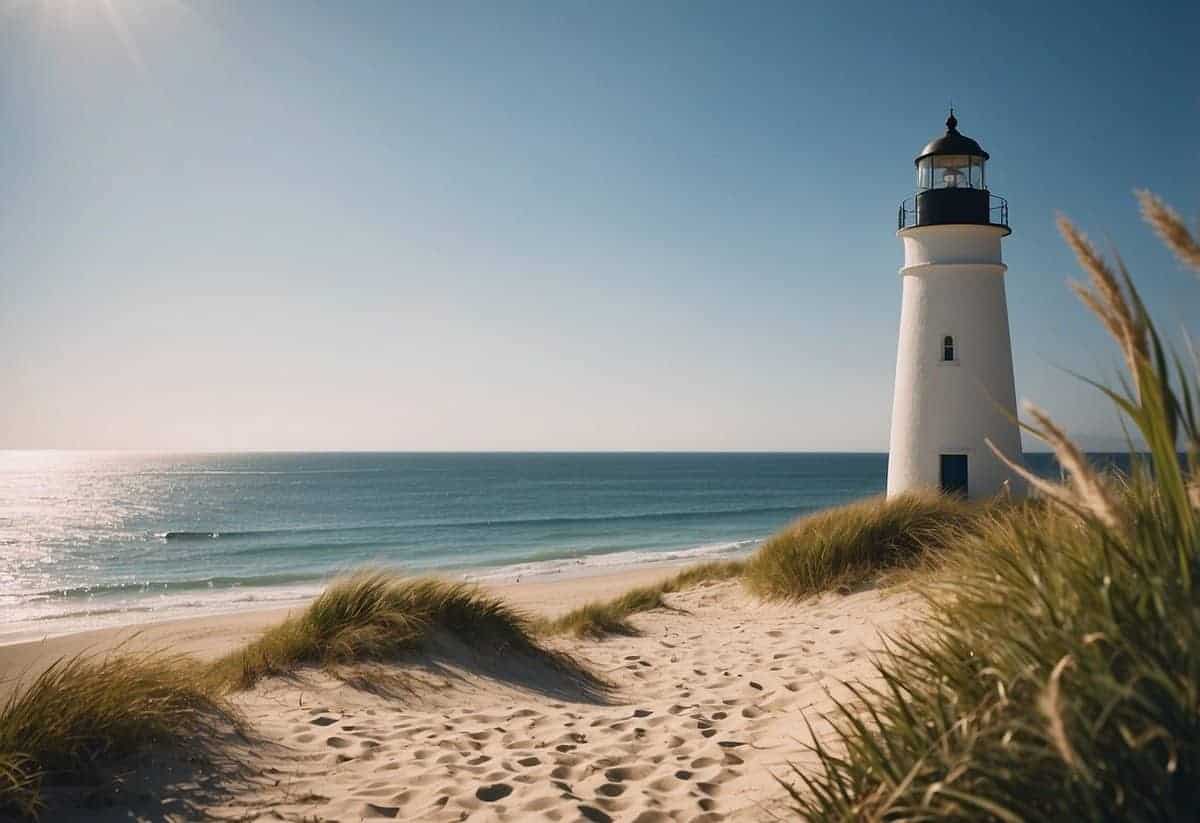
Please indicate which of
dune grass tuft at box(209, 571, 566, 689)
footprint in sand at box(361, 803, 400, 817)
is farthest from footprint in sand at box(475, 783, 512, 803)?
dune grass tuft at box(209, 571, 566, 689)

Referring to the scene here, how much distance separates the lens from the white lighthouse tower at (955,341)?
15.7 metres

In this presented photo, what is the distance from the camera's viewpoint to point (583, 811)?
404 cm

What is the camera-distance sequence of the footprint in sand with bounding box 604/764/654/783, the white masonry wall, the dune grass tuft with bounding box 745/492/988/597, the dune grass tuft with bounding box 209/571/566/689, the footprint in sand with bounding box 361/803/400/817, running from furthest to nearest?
the white masonry wall < the dune grass tuft with bounding box 745/492/988/597 < the dune grass tuft with bounding box 209/571/566/689 < the footprint in sand with bounding box 604/764/654/783 < the footprint in sand with bounding box 361/803/400/817

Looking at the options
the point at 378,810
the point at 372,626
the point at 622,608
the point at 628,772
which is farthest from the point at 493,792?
the point at 622,608

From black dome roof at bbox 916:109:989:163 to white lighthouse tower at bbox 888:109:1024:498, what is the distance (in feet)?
0.07

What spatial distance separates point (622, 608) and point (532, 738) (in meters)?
6.24

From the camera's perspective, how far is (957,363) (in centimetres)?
1584

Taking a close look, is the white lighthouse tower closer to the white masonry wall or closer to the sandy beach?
the white masonry wall

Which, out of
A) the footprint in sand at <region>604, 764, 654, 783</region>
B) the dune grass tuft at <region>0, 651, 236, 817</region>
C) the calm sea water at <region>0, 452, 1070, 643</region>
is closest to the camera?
the dune grass tuft at <region>0, 651, 236, 817</region>

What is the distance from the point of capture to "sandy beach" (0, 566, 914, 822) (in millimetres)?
4066

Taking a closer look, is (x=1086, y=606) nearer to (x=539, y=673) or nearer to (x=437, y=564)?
(x=539, y=673)

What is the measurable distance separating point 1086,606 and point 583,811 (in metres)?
2.70

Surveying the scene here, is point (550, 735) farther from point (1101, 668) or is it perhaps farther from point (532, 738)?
point (1101, 668)

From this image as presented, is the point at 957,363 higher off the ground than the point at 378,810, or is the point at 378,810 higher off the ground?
the point at 957,363
